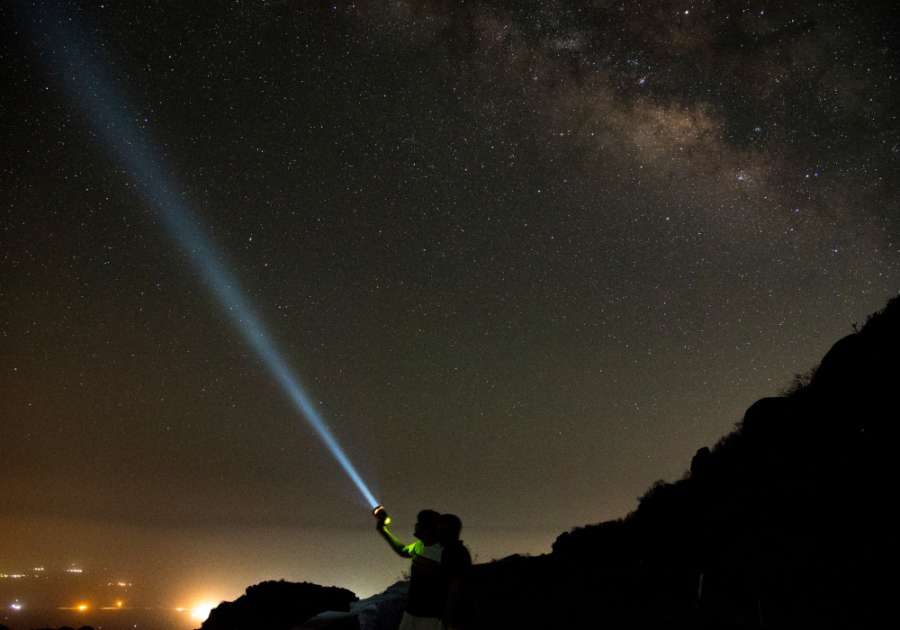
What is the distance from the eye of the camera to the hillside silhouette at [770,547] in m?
8.21

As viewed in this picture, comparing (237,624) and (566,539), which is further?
(566,539)

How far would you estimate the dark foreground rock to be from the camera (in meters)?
12.3

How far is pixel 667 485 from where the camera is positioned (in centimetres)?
2038

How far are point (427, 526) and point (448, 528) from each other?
185 millimetres

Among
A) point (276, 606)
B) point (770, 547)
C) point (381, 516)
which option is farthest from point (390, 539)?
point (276, 606)

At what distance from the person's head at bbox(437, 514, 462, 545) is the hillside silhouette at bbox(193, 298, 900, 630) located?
9.55 feet

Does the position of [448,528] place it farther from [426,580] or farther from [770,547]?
[770,547]

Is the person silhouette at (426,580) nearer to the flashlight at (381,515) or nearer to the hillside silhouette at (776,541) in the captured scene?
the flashlight at (381,515)

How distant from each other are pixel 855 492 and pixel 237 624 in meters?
13.1

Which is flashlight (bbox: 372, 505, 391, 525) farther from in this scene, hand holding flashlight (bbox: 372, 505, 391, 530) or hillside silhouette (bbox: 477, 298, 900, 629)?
hillside silhouette (bbox: 477, 298, 900, 629)

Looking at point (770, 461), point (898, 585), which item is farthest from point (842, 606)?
point (770, 461)

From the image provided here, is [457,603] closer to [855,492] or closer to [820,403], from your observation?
[855,492]

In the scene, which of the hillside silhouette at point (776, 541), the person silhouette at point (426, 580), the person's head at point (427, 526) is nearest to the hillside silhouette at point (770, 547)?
the hillside silhouette at point (776, 541)

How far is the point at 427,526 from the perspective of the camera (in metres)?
4.33
